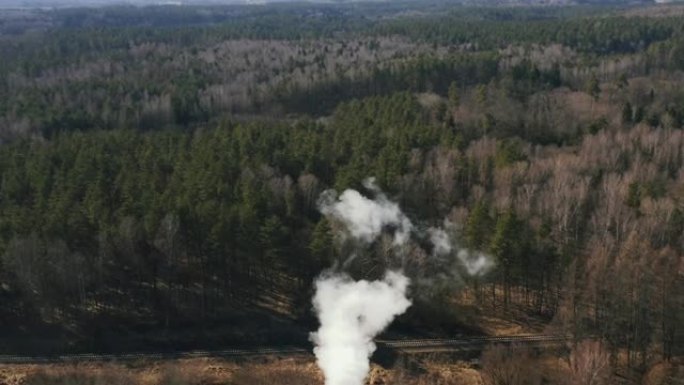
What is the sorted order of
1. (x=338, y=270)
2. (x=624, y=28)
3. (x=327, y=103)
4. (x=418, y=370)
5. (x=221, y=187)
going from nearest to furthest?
(x=418, y=370)
(x=338, y=270)
(x=221, y=187)
(x=327, y=103)
(x=624, y=28)

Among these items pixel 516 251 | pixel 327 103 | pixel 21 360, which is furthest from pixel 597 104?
pixel 21 360

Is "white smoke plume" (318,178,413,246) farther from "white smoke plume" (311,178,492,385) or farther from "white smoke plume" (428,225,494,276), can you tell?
"white smoke plume" (428,225,494,276)

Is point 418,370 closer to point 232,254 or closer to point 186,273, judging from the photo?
point 232,254

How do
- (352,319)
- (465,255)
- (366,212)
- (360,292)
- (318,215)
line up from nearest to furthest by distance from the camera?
(352,319), (360,292), (465,255), (366,212), (318,215)

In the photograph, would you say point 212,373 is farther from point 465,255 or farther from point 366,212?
point 465,255

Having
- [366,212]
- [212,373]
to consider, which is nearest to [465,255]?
[366,212]

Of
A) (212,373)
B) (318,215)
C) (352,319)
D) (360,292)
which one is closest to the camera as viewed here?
(352,319)
